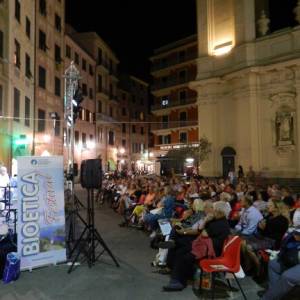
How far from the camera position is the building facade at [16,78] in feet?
59.8

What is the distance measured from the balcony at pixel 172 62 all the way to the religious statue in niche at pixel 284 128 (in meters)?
20.1

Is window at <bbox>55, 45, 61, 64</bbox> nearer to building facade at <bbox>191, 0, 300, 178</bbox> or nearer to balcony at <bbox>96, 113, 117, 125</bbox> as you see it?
building facade at <bbox>191, 0, 300, 178</bbox>

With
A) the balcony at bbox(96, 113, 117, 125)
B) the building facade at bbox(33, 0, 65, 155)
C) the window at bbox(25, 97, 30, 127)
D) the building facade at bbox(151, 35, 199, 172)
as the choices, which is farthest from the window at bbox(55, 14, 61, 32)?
the building facade at bbox(151, 35, 199, 172)

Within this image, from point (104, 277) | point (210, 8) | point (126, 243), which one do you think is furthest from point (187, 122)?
point (104, 277)

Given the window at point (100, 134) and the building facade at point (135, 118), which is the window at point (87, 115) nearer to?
the window at point (100, 134)

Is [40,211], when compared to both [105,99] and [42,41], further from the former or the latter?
[105,99]

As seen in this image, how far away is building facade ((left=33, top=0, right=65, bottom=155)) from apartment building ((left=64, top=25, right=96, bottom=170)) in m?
2.97

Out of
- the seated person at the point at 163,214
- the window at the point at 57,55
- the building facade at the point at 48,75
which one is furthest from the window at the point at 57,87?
the seated person at the point at 163,214

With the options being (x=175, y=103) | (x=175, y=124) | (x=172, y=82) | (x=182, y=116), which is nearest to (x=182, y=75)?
(x=172, y=82)

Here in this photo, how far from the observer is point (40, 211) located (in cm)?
658

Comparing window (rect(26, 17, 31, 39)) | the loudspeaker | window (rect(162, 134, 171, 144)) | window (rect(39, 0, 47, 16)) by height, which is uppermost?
window (rect(39, 0, 47, 16))

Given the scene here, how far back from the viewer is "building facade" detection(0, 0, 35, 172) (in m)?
18.2

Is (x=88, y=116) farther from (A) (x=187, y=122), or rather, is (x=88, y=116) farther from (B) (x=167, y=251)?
(B) (x=167, y=251)

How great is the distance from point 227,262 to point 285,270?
30.2 inches
